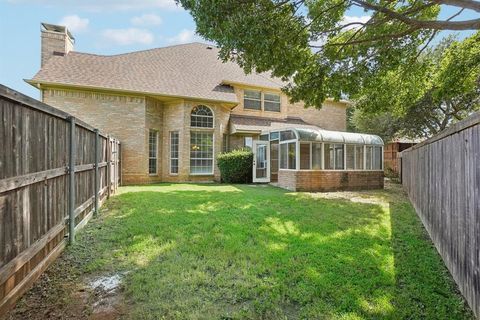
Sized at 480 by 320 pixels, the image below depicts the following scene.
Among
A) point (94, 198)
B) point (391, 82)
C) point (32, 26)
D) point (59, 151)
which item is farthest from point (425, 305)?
point (32, 26)

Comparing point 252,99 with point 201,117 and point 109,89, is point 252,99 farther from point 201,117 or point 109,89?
point 109,89

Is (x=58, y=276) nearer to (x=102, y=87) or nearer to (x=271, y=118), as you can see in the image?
(x=102, y=87)

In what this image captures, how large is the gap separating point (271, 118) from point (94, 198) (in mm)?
14883

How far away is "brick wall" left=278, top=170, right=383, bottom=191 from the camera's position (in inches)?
501

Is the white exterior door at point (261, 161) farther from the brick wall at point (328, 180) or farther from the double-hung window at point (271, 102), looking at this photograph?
the double-hung window at point (271, 102)

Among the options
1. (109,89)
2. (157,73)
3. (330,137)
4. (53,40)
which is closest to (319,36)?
(330,137)

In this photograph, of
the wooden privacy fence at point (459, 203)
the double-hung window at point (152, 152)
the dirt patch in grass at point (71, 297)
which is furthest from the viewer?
the double-hung window at point (152, 152)

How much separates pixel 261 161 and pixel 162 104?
683 centimetres

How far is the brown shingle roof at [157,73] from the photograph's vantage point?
48.3ft

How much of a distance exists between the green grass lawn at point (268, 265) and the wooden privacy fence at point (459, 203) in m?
0.29

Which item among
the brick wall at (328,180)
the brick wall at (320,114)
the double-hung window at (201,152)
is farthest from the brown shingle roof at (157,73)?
the brick wall at (328,180)

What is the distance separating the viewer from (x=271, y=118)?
19859 millimetres

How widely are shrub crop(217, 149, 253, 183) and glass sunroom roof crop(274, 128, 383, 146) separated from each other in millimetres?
3324

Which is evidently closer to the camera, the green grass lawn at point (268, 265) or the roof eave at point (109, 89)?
the green grass lawn at point (268, 265)
